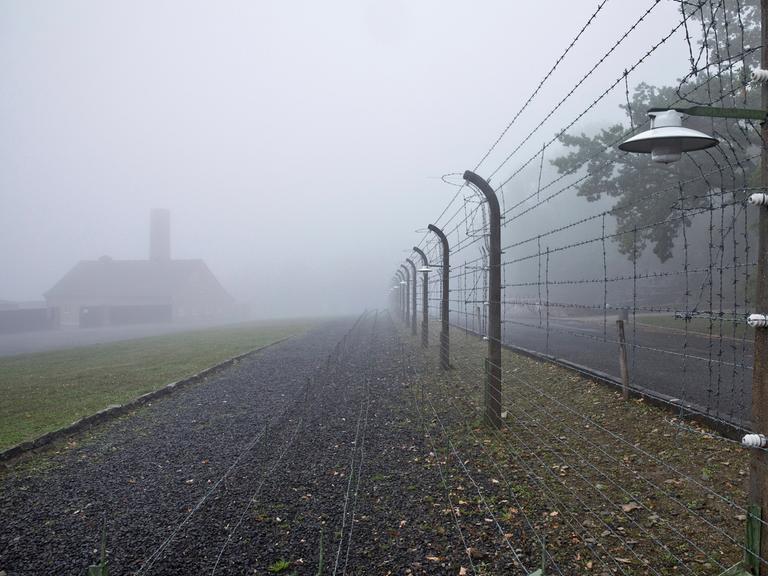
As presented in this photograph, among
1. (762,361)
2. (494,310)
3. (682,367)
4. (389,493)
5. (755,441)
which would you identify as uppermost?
(494,310)

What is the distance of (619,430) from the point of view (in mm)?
7129

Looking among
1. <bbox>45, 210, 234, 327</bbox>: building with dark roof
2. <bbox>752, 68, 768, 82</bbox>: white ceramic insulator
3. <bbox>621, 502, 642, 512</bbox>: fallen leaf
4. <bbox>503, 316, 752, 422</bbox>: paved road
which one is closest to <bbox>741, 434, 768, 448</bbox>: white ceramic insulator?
<bbox>752, 68, 768, 82</bbox>: white ceramic insulator

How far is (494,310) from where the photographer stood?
26.1 ft

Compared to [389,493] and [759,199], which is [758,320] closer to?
[759,199]

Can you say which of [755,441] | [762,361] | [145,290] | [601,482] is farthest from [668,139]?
[145,290]

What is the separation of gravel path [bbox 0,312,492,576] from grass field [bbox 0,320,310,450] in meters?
1.20

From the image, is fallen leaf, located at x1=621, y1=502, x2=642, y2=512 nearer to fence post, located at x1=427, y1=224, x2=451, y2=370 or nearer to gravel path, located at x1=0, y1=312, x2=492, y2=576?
gravel path, located at x1=0, y1=312, x2=492, y2=576

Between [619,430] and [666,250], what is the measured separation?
62.6 ft

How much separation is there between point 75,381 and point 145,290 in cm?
6490

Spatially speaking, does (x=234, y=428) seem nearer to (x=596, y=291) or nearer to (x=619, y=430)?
(x=619, y=430)

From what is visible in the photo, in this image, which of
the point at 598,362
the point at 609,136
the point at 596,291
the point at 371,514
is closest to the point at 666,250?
the point at 609,136

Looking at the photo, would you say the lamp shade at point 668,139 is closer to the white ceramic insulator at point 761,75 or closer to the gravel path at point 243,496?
the white ceramic insulator at point 761,75

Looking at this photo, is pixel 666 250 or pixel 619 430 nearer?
pixel 619 430

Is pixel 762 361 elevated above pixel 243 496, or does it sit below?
above
